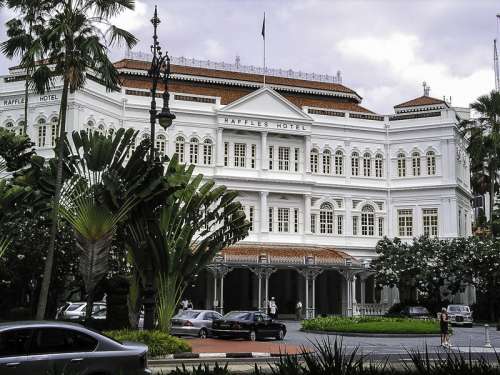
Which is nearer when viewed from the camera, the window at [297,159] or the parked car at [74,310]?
the parked car at [74,310]

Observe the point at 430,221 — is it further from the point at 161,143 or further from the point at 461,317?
the point at 161,143

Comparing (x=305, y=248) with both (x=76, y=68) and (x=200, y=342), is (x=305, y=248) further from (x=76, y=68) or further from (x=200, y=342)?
(x=76, y=68)

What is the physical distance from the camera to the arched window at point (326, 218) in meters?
52.3

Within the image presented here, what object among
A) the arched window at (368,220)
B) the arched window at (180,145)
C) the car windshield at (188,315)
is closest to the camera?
the car windshield at (188,315)

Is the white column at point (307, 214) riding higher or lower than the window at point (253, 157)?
lower

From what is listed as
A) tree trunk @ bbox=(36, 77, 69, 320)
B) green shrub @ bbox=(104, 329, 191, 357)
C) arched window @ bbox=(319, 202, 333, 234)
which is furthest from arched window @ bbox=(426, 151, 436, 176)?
green shrub @ bbox=(104, 329, 191, 357)

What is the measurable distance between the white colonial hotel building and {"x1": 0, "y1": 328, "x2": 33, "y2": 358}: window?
3459 centimetres

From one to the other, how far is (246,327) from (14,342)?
1762 centimetres

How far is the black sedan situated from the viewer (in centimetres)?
2812

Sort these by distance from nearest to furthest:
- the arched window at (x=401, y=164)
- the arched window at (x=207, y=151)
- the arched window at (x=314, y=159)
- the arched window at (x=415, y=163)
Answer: the arched window at (x=207, y=151), the arched window at (x=314, y=159), the arched window at (x=415, y=163), the arched window at (x=401, y=164)

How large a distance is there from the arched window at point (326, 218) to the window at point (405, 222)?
5.41 m

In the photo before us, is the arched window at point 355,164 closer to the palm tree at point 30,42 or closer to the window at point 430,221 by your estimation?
the window at point 430,221

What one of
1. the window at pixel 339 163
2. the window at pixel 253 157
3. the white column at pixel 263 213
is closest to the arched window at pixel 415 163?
the window at pixel 339 163

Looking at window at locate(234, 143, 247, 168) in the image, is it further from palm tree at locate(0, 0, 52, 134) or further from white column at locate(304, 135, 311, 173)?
palm tree at locate(0, 0, 52, 134)
